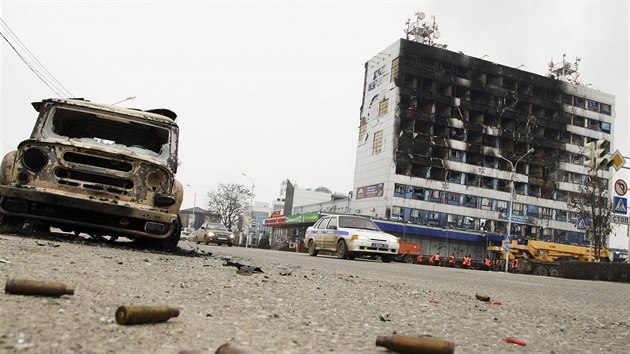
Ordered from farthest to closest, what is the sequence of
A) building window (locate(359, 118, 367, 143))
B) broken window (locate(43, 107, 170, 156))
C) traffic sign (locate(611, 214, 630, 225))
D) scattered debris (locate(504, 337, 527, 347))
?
building window (locate(359, 118, 367, 143)), traffic sign (locate(611, 214, 630, 225)), broken window (locate(43, 107, 170, 156)), scattered debris (locate(504, 337, 527, 347))

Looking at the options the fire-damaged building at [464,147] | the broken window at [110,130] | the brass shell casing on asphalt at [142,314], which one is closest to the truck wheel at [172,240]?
the broken window at [110,130]

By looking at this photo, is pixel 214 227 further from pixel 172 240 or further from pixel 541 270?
pixel 172 240

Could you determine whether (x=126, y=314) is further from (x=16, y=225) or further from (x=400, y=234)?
(x=400, y=234)

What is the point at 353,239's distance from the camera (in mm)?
16594

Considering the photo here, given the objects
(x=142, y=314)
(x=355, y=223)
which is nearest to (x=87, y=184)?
(x=142, y=314)

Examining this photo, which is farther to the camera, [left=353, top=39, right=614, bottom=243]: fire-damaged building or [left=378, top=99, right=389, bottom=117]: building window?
[left=378, top=99, right=389, bottom=117]: building window

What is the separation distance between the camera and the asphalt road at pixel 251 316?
6.77 feet

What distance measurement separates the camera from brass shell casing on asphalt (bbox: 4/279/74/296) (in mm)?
2627

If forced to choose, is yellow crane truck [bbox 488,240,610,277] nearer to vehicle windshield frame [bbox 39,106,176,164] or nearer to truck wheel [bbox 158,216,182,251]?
truck wheel [bbox 158,216,182,251]

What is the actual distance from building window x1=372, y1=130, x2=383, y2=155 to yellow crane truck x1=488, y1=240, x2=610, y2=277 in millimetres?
29931

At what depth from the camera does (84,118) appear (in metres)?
8.06

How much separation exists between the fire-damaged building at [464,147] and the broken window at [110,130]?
5058 centimetres

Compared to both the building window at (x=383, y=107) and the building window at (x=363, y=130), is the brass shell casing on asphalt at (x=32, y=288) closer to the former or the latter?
the building window at (x=383, y=107)

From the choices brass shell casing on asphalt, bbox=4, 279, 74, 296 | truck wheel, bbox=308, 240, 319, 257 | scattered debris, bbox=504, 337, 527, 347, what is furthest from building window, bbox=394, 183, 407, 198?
brass shell casing on asphalt, bbox=4, 279, 74, 296
